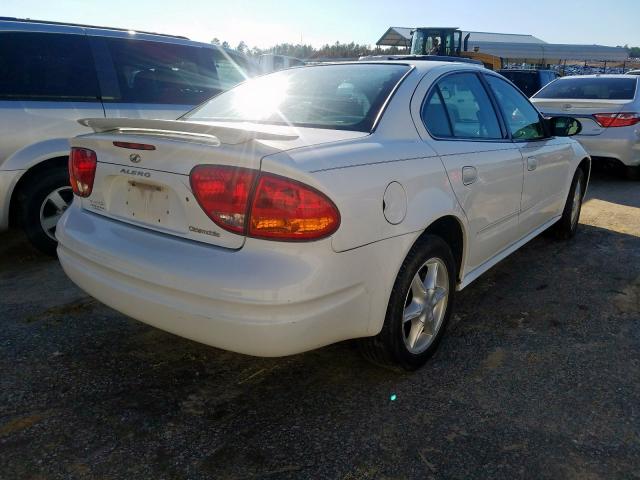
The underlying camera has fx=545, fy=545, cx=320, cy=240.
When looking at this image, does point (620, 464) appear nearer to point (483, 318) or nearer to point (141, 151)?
point (483, 318)

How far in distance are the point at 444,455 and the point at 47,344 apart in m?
2.20

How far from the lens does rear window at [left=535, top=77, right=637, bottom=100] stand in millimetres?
7949

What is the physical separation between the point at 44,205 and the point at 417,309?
316 cm

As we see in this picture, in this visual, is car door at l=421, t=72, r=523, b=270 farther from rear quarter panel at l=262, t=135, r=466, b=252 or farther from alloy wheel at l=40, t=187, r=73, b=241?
alloy wheel at l=40, t=187, r=73, b=241

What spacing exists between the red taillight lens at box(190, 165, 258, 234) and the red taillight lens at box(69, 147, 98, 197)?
79 centimetres

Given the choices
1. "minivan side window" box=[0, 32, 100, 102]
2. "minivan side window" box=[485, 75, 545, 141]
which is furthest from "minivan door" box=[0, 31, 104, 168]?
"minivan side window" box=[485, 75, 545, 141]

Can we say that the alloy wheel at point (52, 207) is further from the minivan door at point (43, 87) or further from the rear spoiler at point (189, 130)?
the rear spoiler at point (189, 130)

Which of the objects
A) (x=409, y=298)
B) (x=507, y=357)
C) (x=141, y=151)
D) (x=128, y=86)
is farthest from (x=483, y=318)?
(x=128, y=86)

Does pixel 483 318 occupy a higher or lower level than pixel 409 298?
lower

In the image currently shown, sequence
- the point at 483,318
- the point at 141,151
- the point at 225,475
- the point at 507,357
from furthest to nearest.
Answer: the point at 483,318
the point at 507,357
the point at 141,151
the point at 225,475

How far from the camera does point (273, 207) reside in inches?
81.0

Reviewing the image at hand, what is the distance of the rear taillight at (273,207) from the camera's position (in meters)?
2.05

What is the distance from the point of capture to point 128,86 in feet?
15.5

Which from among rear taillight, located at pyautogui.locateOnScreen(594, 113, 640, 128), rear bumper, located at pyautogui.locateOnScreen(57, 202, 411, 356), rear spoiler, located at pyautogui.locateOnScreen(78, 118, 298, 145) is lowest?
rear bumper, located at pyautogui.locateOnScreen(57, 202, 411, 356)
